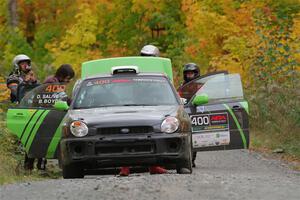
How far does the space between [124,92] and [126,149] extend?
1.49m

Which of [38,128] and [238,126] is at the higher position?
[38,128]

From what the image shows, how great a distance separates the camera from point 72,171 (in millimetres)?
12688

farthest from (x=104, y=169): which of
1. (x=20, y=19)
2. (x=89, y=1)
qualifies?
(x=20, y=19)

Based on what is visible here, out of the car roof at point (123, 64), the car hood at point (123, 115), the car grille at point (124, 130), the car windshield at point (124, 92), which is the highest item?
the car roof at point (123, 64)

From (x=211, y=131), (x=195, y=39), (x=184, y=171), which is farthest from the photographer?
(x=195, y=39)

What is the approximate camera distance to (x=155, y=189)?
10094mm

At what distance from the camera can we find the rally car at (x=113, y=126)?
1228cm

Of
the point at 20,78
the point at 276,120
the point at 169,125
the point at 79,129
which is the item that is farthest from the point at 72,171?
the point at 276,120

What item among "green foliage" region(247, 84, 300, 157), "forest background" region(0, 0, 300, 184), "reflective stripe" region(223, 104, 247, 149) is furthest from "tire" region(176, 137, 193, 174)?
"green foliage" region(247, 84, 300, 157)

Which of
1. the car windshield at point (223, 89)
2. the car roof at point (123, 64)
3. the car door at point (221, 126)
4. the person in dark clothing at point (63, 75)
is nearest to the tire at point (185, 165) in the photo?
the car door at point (221, 126)

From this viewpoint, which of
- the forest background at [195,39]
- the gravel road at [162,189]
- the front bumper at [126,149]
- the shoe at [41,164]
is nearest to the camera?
the gravel road at [162,189]

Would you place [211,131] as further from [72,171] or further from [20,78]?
[20,78]

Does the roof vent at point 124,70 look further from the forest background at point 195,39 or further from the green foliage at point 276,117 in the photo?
the green foliage at point 276,117

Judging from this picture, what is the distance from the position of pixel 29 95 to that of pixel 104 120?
3372 mm
